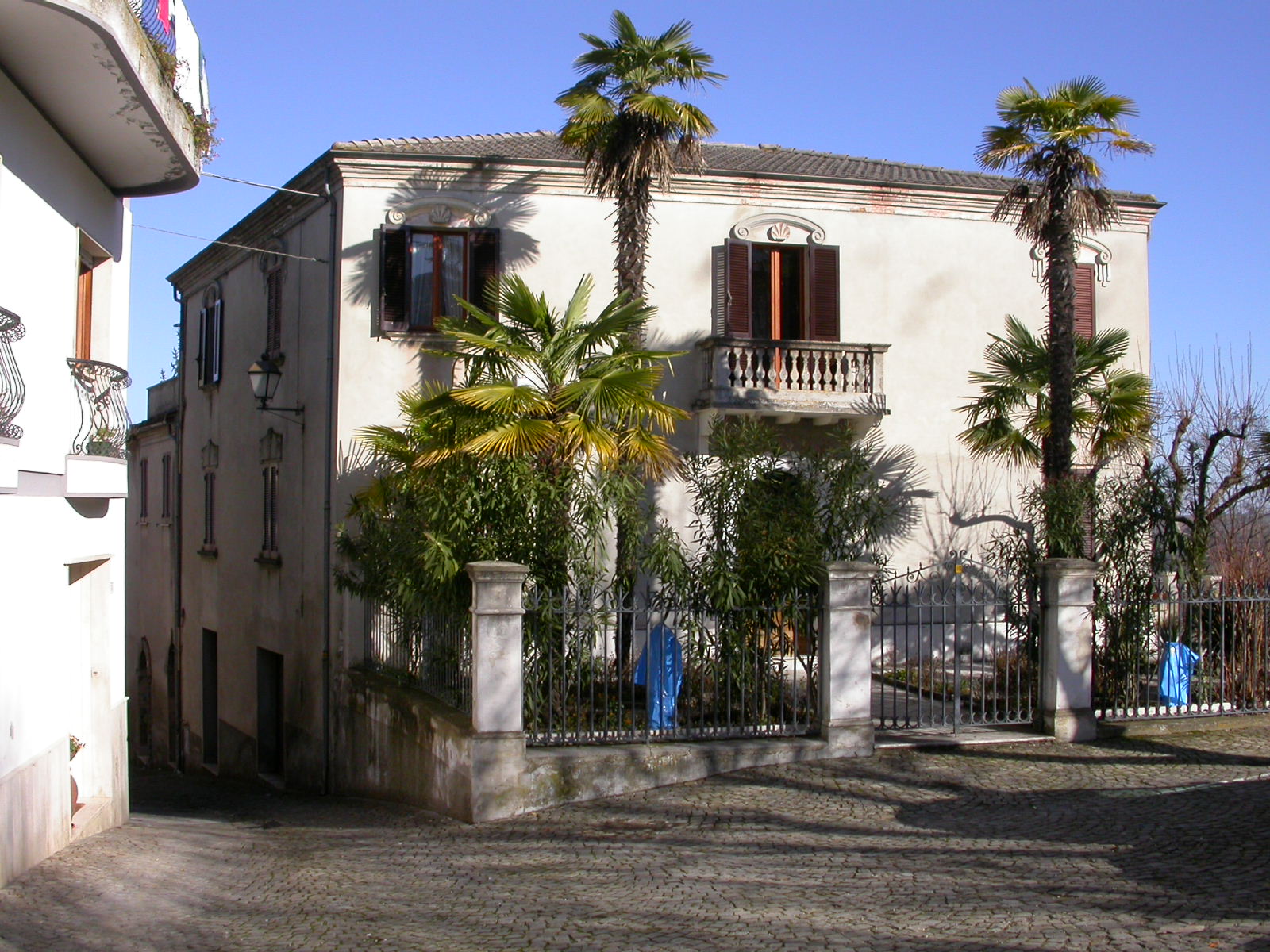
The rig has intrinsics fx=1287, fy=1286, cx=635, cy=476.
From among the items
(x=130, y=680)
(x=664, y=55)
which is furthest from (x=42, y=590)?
(x=130, y=680)

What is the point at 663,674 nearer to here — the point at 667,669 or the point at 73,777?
the point at 667,669

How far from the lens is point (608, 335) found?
1253cm

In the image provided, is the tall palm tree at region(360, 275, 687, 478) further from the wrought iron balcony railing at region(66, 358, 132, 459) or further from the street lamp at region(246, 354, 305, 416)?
the street lamp at region(246, 354, 305, 416)

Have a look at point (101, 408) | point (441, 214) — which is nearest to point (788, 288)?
point (441, 214)

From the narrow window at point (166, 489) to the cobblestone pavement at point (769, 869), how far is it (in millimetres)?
14922

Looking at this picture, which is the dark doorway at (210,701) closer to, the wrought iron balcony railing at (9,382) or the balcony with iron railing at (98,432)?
the balcony with iron railing at (98,432)

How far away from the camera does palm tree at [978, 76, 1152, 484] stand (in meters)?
13.9

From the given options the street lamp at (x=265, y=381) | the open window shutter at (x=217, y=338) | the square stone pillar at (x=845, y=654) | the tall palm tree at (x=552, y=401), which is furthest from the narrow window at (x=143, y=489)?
the square stone pillar at (x=845, y=654)

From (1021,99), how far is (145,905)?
465 inches

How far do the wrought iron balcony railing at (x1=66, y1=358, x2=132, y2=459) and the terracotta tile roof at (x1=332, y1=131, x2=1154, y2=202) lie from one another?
6087 millimetres

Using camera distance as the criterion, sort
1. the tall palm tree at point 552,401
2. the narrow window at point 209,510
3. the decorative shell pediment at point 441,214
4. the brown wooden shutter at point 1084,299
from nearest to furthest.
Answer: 1. the tall palm tree at point 552,401
2. the decorative shell pediment at point 441,214
3. the brown wooden shutter at point 1084,299
4. the narrow window at point 209,510

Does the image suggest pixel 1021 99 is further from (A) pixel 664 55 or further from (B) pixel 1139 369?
(B) pixel 1139 369

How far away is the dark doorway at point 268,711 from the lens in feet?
64.5

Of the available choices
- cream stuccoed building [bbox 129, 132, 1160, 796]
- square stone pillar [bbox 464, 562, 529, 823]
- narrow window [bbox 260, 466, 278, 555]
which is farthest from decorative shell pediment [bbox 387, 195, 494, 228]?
square stone pillar [bbox 464, 562, 529, 823]
